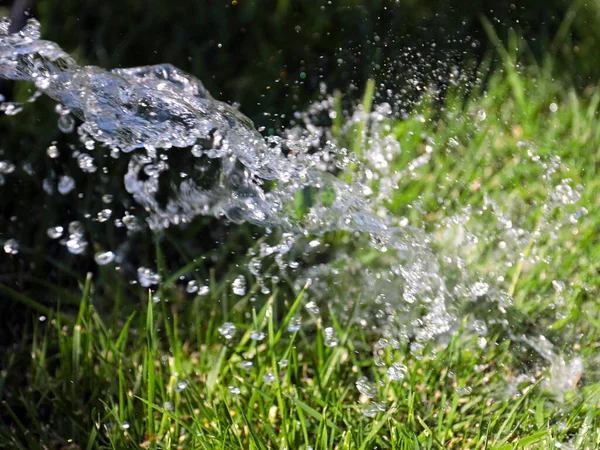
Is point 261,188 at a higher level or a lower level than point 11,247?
higher

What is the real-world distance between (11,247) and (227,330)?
20.9 inches

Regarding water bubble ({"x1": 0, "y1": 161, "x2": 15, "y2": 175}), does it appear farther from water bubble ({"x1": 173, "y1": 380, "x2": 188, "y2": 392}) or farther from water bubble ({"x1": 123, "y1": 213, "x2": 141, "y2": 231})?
water bubble ({"x1": 173, "y1": 380, "x2": 188, "y2": 392})

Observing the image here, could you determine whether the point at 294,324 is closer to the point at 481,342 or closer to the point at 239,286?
the point at 239,286

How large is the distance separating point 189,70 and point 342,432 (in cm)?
119

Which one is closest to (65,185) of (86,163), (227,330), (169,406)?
(86,163)

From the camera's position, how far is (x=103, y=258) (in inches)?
63.4

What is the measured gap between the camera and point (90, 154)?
1.81 m

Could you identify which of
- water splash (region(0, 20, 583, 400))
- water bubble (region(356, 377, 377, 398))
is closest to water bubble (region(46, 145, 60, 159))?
water splash (region(0, 20, 583, 400))

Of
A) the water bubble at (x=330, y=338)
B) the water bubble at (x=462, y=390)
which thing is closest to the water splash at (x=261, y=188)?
the water bubble at (x=330, y=338)

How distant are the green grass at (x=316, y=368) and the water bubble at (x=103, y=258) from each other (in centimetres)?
4

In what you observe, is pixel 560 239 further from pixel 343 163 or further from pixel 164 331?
pixel 164 331

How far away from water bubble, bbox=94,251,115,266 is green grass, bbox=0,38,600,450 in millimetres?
36

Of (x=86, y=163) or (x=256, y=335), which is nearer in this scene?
(x=256, y=335)

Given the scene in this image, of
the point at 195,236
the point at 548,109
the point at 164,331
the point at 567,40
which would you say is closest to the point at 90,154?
the point at 195,236
